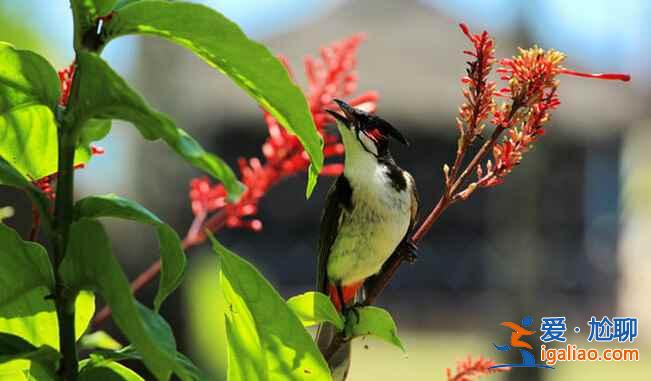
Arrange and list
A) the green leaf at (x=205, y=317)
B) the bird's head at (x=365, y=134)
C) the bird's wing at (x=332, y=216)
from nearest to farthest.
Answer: the bird's head at (x=365, y=134)
the bird's wing at (x=332, y=216)
the green leaf at (x=205, y=317)

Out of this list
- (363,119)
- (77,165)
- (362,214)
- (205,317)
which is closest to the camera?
Answer: (77,165)

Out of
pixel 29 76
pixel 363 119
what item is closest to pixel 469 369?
pixel 29 76

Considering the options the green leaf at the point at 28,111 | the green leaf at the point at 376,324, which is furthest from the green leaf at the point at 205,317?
the green leaf at the point at 28,111

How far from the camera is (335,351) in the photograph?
2.88 ft

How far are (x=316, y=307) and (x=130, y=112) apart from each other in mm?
249

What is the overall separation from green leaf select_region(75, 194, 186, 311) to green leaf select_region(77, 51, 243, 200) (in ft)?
0.16

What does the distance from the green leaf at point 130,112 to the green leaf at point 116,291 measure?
62mm

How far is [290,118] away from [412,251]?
73cm

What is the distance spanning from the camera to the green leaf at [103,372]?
66 centimetres

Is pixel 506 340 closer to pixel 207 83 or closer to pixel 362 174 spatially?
pixel 362 174

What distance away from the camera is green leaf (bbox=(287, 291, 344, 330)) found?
78 cm

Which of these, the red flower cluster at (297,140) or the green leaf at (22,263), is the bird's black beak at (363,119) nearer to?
the red flower cluster at (297,140)

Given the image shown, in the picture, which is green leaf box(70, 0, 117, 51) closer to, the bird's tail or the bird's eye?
the bird's tail

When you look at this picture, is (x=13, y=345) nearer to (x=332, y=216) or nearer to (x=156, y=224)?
(x=156, y=224)
